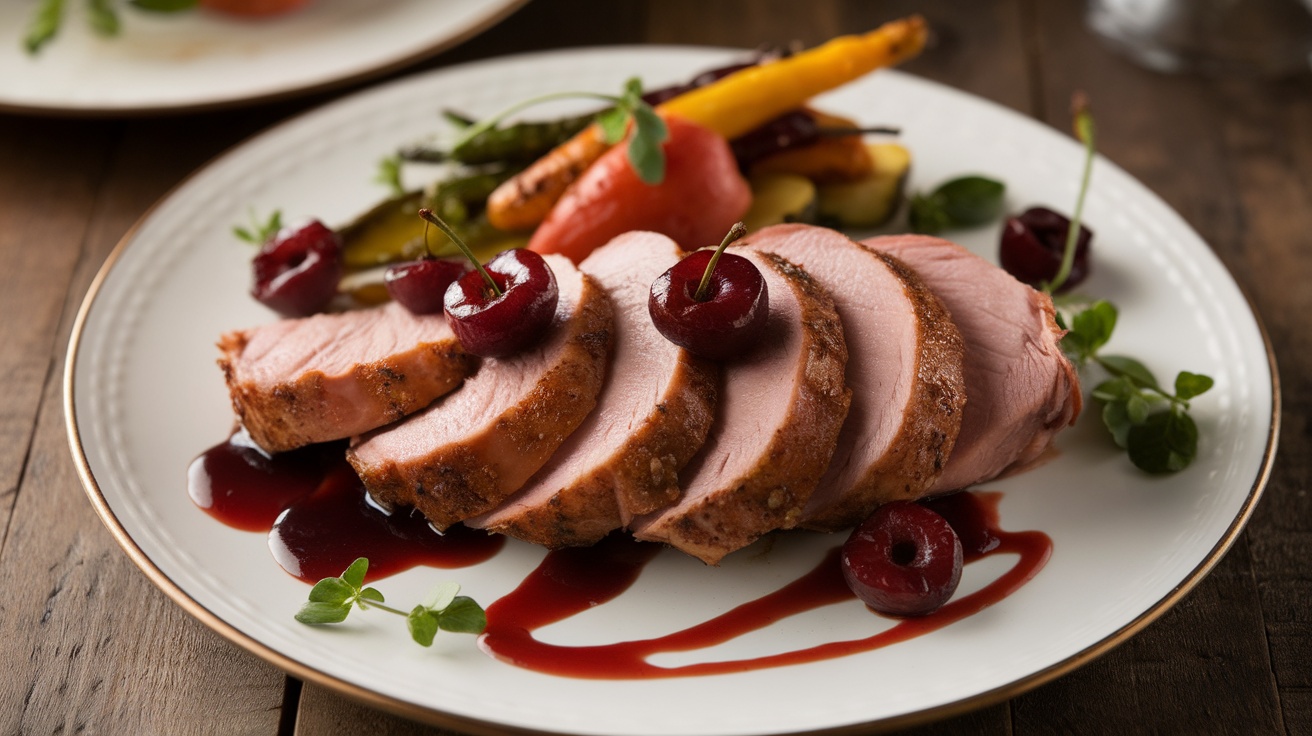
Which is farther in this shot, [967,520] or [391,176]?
[391,176]

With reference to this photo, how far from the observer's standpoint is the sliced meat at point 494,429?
2.63 m

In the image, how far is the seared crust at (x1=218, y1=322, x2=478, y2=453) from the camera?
2.80 meters

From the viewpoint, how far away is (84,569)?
9.39 ft

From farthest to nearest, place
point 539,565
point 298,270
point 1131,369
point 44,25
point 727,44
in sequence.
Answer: point 727,44 < point 44,25 < point 298,270 < point 1131,369 < point 539,565

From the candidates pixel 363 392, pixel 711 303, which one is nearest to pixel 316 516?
pixel 363 392

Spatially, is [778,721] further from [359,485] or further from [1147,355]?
[1147,355]

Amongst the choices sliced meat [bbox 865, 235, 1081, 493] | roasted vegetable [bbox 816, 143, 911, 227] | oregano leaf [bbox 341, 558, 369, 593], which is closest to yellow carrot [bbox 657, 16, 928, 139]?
roasted vegetable [bbox 816, 143, 911, 227]

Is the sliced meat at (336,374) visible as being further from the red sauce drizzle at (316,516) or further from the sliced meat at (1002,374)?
the sliced meat at (1002,374)

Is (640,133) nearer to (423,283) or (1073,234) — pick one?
(423,283)

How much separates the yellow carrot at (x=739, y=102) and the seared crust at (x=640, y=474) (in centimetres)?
122

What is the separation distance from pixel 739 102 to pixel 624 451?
162 centimetres

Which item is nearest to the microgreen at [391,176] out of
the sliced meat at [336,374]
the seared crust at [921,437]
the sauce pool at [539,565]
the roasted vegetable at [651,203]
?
the roasted vegetable at [651,203]

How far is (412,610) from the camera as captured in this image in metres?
2.52

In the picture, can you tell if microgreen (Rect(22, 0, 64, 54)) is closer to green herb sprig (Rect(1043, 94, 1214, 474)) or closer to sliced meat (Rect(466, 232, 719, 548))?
sliced meat (Rect(466, 232, 719, 548))
